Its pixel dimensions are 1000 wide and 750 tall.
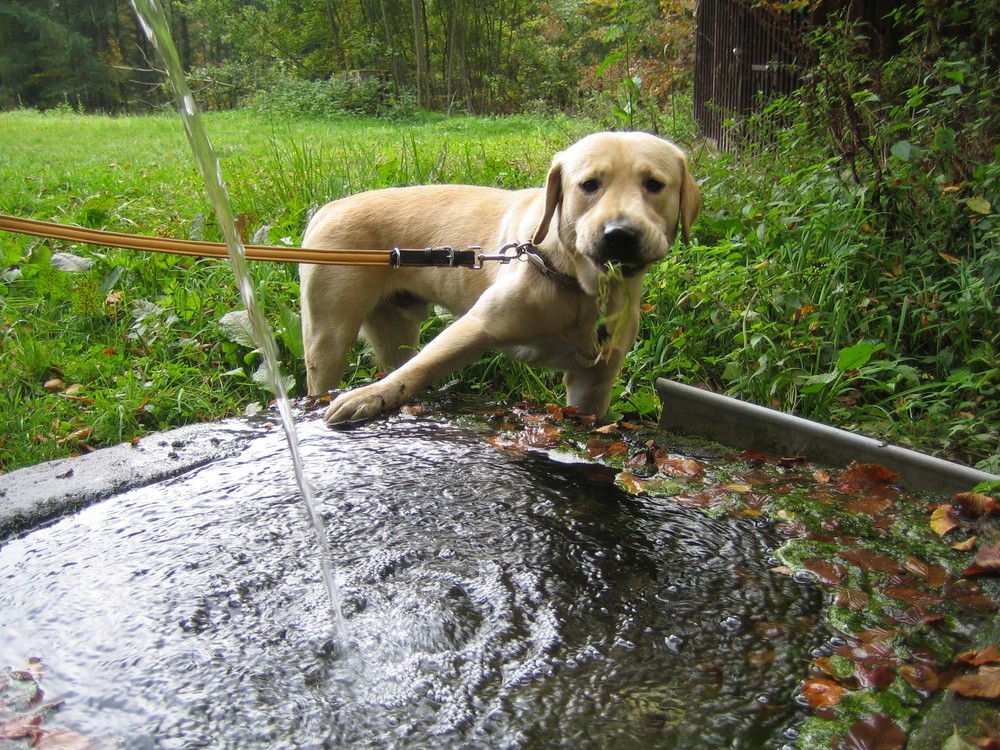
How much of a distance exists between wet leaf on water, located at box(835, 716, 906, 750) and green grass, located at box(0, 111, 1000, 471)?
4.99 feet

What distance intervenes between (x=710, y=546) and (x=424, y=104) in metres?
23.3

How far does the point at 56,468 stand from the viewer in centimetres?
276

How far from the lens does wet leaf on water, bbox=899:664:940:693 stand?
5.54 feet

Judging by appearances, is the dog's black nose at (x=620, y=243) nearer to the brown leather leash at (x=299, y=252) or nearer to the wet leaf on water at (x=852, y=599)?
the brown leather leash at (x=299, y=252)

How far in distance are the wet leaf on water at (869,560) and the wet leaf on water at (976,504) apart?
1.40ft

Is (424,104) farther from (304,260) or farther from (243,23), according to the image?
(304,260)

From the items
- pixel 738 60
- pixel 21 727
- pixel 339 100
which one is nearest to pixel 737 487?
pixel 21 727

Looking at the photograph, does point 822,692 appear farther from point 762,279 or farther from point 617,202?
point 762,279

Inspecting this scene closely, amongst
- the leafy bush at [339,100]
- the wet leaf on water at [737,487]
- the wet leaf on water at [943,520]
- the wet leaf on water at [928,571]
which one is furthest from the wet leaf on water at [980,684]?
the leafy bush at [339,100]

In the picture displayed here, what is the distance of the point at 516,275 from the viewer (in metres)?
3.44

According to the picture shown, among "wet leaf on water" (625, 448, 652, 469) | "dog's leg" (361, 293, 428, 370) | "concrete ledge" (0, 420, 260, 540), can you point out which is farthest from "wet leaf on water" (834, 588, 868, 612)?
"dog's leg" (361, 293, 428, 370)

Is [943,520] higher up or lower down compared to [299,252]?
lower down

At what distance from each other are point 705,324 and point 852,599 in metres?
2.34

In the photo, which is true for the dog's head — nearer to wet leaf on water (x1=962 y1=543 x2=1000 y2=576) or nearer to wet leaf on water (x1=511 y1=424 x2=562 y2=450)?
wet leaf on water (x1=511 y1=424 x2=562 y2=450)
